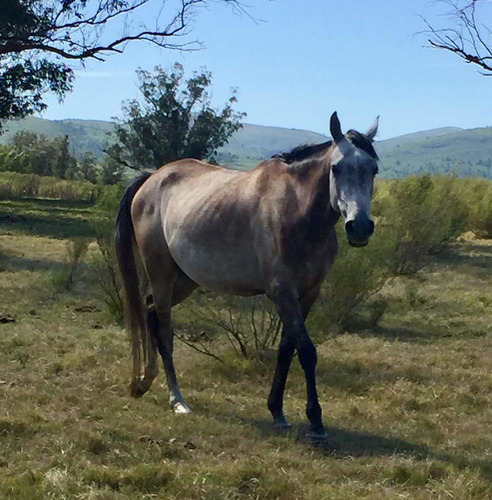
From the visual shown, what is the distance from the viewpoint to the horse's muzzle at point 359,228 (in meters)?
4.30

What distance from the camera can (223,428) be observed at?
4.96m

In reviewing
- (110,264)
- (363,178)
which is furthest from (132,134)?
(363,178)

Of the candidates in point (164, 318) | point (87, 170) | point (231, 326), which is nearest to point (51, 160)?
point (87, 170)

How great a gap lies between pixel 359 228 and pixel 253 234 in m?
1.02

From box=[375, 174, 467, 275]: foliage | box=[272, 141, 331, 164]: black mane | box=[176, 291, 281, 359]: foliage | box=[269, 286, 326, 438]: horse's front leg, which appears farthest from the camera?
box=[375, 174, 467, 275]: foliage

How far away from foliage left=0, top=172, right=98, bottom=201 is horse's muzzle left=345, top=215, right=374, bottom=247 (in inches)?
1133

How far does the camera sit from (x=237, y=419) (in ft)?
17.4

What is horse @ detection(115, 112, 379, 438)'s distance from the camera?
4.70 metres

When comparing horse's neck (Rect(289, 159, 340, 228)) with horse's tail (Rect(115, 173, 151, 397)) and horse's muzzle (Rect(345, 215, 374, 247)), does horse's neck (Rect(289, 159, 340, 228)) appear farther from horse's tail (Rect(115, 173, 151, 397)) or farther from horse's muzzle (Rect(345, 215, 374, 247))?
horse's tail (Rect(115, 173, 151, 397))

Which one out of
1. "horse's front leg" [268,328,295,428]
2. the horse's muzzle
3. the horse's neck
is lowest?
"horse's front leg" [268,328,295,428]

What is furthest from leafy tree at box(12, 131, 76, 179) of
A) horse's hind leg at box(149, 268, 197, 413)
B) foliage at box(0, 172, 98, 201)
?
horse's hind leg at box(149, 268, 197, 413)

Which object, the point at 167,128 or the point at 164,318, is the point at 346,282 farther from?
the point at 167,128

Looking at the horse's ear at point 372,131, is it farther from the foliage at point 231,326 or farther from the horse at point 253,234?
the foliage at point 231,326

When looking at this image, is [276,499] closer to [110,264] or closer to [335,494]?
[335,494]
